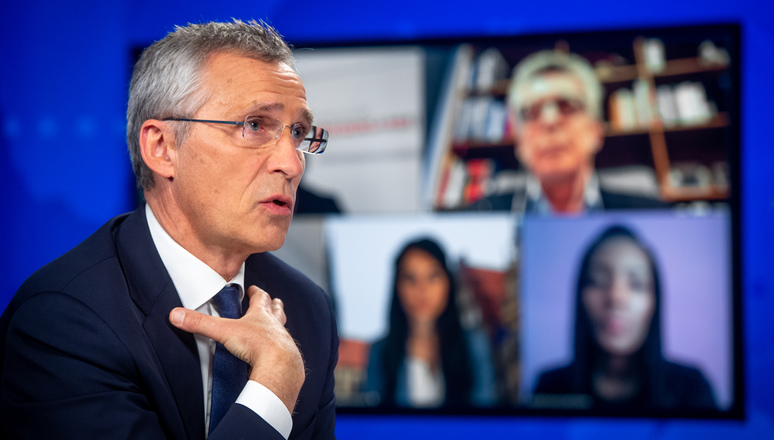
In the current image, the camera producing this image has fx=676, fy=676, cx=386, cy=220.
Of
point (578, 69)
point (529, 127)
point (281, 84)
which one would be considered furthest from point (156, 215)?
point (578, 69)

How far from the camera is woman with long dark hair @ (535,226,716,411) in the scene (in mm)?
3035

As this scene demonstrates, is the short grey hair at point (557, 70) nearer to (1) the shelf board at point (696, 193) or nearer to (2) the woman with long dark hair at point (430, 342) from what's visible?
(1) the shelf board at point (696, 193)

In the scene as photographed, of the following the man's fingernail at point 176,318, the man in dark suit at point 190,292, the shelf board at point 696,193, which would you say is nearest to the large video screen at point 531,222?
the shelf board at point 696,193

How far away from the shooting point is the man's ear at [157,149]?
4.84ft

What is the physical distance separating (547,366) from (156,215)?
2.14 meters

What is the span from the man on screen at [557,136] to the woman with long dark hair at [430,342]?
382mm

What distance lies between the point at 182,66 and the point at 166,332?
1.84ft

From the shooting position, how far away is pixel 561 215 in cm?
311

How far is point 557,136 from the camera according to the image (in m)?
3.12

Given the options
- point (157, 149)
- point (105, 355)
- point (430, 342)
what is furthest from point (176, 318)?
point (430, 342)

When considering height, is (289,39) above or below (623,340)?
above

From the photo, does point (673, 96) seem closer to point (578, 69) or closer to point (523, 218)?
point (578, 69)

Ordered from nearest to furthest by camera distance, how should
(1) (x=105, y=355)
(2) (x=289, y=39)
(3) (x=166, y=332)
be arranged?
(1) (x=105, y=355)
(3) (x=166, y=332)
(2) (x=289, y=39)

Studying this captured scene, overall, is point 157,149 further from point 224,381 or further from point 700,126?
point 700,126
